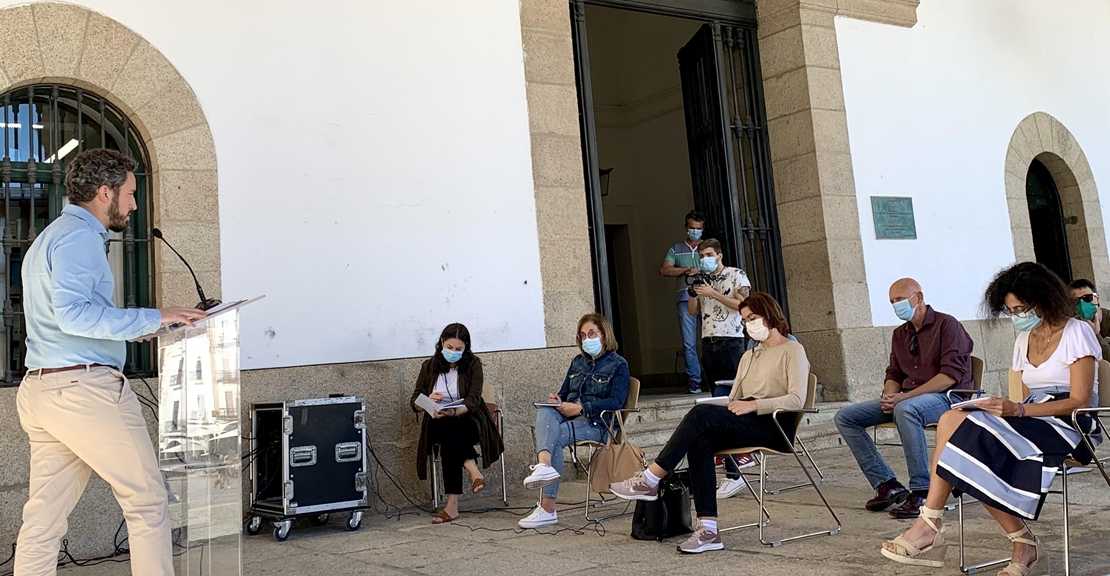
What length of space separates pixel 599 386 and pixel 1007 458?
241 cm

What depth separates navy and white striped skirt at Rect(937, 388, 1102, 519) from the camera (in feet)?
10.5

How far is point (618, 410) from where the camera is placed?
16.9 ft

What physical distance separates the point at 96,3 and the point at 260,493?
2780 mm

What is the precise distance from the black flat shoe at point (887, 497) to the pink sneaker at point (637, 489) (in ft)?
3.80

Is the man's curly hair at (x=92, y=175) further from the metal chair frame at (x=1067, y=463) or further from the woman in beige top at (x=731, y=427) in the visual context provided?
the metal chair frame at (x=1067, y=463)

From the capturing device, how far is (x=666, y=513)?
439cm

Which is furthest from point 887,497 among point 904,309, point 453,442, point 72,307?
point 72,307

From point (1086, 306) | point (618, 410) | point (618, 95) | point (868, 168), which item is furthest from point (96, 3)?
point (618, 95)

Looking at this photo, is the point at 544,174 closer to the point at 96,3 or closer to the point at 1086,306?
the point at 96,3

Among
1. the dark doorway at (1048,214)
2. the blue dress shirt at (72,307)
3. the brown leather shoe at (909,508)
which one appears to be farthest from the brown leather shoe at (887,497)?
the dark doorway at (1048,214)

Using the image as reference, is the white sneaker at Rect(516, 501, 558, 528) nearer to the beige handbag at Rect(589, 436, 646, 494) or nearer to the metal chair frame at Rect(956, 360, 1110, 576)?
the beige handbag at Rect(589, 436, 646, 494)

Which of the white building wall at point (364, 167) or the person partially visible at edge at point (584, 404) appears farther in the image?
the white building wall at point (364, 167)

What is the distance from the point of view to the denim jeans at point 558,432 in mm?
5188

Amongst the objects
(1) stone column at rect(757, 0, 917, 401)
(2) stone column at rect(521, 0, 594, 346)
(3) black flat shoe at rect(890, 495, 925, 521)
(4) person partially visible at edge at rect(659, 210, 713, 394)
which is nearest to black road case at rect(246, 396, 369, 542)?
(2) stone column at rect(521, 0, 594, 346)
